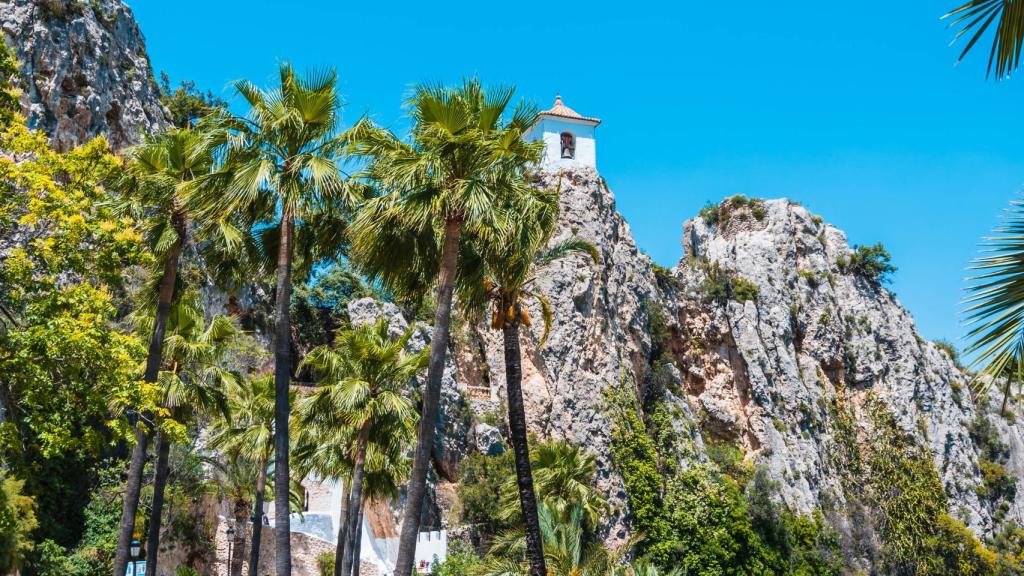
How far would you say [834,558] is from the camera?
45719mm

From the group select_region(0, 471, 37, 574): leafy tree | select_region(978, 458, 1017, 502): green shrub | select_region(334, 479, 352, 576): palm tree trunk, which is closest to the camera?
select_region(334, 479, 352, 576): palm tree trunk

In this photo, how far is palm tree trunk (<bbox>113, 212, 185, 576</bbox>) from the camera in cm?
1512

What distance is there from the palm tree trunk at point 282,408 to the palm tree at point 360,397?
5.72 meters

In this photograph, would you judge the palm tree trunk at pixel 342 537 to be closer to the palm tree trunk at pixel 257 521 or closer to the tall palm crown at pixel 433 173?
the palm tree trunk at pixel 257 521

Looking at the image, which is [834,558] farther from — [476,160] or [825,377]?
[476,160]

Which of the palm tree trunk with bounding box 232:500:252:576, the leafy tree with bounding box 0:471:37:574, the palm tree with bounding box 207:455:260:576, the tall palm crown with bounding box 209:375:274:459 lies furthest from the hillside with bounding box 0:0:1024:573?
the leafy tree with bounding box 0:471:37:574

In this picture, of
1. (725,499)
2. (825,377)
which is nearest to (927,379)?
(825,377)

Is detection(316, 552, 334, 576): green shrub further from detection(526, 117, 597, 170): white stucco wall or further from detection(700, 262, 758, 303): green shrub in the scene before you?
detection(700, 262, 758, 303): green shrub

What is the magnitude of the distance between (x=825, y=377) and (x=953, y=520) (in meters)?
11.4

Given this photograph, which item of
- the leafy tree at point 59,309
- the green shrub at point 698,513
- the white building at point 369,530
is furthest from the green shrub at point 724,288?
the leafy tree at point 59,309

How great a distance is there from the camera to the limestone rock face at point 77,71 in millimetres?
33125

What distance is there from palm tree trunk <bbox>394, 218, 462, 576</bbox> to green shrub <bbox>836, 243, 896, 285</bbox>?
176 feet

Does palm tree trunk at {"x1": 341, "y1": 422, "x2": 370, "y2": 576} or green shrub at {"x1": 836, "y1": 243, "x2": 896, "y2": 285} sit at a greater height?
green shrub at {"x1": 836, "y1": 243, "x2": 896, "y2": 285}

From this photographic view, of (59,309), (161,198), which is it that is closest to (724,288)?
(161,198)
